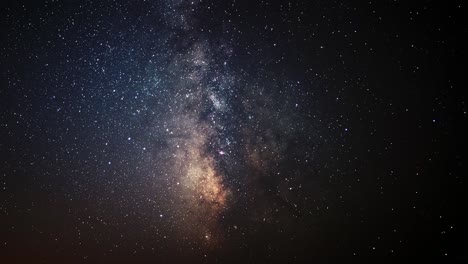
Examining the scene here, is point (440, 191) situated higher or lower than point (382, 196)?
lower

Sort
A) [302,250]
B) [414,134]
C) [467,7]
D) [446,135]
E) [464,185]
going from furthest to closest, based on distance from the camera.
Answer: [302,250]
[464,185]
[446,135]
[414,134]
[467,7]

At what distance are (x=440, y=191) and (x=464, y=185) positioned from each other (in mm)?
788

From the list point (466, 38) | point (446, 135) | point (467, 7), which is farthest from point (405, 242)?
point (467, 7)

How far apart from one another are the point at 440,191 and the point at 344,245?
167 inches

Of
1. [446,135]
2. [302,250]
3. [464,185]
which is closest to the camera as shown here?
[446,135]

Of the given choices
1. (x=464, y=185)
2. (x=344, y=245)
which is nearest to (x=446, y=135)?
(x=464, y=185)

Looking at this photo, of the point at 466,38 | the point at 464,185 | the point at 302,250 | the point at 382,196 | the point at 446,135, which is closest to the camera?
the point at 466,38

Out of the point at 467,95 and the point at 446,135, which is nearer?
the point at 467,95

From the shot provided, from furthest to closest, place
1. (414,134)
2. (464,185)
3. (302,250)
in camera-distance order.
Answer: (302,250)
(464,185)
(414,134)

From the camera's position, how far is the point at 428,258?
12836 millimetres

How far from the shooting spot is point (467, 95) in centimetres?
620

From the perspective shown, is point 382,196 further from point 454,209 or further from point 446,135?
point 446,135

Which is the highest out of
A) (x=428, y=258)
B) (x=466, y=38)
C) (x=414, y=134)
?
(x=466, y=38)

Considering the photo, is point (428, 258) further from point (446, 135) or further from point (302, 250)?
point (446, 135)
